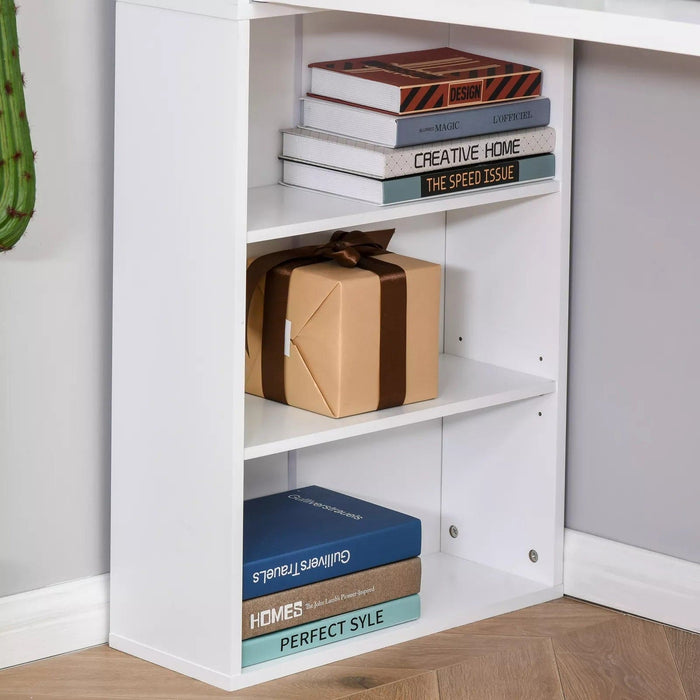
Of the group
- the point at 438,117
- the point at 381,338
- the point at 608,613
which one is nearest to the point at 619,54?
the point at 438,117

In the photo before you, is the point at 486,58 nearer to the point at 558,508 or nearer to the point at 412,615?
the point at 558,508

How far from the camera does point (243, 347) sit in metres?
1.70

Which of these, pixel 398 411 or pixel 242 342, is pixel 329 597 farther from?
pixel 242 342

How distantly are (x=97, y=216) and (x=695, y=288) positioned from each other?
779mm

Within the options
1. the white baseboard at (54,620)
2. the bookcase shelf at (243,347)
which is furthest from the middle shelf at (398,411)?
the white baseboard at (54,620)

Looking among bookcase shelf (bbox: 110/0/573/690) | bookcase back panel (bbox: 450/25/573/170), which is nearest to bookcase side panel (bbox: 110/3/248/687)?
bookcase shelf (bbox: 110/0/573/690)

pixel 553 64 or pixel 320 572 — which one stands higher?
pixel 553 64

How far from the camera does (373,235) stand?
6.41 ft

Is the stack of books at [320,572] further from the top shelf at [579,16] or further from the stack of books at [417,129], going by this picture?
the top shelf at [579,16]

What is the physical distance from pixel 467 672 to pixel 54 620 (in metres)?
0.53

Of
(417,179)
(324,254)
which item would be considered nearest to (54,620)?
(324,254)

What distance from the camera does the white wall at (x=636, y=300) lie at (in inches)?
75.7

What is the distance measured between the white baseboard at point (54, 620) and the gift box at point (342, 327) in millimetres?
343

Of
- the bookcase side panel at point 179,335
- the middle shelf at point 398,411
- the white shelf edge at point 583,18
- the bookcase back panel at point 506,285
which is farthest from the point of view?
the bookcase back panel at point 506,285
